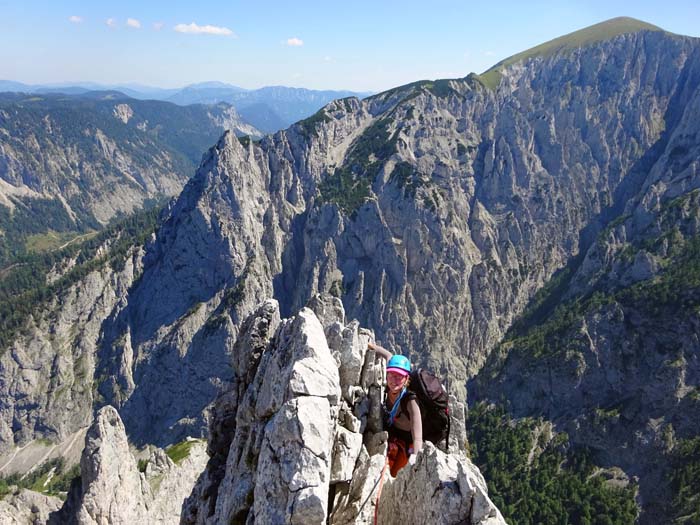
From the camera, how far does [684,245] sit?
144750 mm

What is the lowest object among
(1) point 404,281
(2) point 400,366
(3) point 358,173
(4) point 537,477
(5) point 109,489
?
(4) point 537,477

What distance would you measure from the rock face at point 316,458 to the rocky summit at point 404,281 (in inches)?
3749

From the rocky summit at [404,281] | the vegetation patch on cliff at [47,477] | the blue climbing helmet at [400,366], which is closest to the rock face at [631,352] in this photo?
the rocky summit at [404,281]

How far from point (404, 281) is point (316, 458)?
149791 millimetres

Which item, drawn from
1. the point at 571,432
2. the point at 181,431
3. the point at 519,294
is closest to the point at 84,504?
the point at 181,431

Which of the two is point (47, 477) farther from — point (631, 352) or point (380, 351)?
point (631, 352)

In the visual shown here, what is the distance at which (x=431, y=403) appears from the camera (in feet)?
57.1

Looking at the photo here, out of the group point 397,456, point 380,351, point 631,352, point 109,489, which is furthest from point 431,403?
point 631,352

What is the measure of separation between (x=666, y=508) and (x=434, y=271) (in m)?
90.3

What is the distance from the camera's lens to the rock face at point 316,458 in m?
13.4

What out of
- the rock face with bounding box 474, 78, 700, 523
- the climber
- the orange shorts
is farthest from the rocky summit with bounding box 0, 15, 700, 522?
the orange shorts

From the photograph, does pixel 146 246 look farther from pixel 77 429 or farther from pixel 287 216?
pixel 77 429

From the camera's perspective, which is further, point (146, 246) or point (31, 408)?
point (146, 246)

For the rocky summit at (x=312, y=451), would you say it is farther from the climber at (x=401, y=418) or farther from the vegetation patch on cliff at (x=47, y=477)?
the vegetation patch on cliff at (x=47, y=477)
